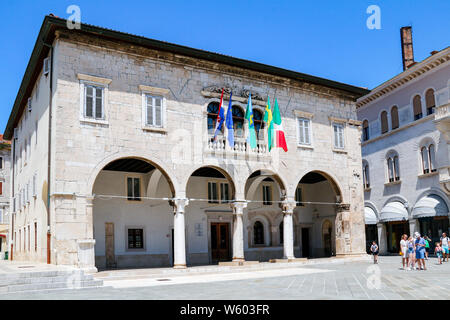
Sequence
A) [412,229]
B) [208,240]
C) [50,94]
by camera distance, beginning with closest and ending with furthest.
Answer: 1. [50,94]
2. [208,240]
3. [412,229]

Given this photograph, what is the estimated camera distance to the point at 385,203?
33.8 m

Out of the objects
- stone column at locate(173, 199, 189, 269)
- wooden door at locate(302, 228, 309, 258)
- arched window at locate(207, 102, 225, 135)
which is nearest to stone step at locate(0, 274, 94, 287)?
stone column at locate(173, 199, 189, 269)

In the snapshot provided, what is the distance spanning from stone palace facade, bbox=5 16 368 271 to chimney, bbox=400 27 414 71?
11684 mm

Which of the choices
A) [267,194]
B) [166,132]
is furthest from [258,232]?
[166,132]

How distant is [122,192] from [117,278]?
24.8 feet

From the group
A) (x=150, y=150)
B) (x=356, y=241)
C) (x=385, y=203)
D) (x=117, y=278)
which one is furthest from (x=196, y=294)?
(x=385, y=203)

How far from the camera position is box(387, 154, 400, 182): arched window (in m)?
33.0

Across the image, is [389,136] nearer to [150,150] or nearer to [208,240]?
[208,240]

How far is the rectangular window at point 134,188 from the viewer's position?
24344mm

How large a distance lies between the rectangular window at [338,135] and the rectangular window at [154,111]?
1054 cm

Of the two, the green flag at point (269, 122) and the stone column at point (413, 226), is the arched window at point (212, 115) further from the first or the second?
the stone column at point (413, 226)

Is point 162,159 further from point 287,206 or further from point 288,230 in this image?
point 288,230

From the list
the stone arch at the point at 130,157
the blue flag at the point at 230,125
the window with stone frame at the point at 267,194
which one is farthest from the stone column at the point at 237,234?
the window with stone frame at the point at 267,194

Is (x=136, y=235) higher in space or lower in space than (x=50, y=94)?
lower
